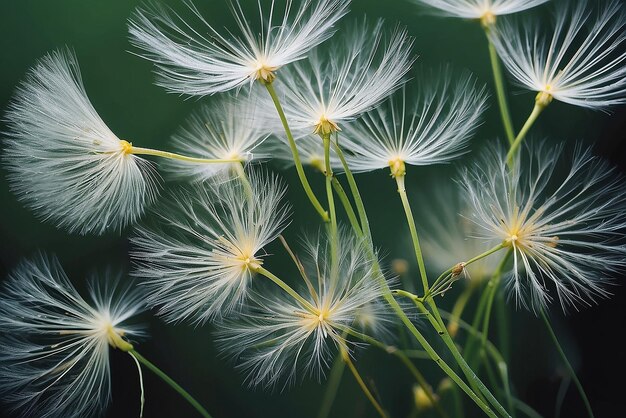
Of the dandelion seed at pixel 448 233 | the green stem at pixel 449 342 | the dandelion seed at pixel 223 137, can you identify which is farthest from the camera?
the dandelion seed at pixel 448 233

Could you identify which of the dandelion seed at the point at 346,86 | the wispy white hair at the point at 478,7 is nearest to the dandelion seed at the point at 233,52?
the dandelion seed at the point at 346,86

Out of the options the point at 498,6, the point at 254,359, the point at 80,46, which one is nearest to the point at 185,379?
the point at 254,359

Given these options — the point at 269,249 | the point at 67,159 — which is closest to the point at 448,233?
the point at 269,249

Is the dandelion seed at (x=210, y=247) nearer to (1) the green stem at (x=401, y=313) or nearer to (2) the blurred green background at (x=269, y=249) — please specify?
(1) the green stem at (x=401, y=313)

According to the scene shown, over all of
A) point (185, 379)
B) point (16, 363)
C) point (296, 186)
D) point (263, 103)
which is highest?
point (296, 186)

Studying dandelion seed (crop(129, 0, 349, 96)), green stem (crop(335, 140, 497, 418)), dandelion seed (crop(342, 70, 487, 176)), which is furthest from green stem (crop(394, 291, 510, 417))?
dandelion seed (crop(129, 0, 349, 96))

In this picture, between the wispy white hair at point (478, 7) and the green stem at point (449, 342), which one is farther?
the wispy white hair at point (478, 7)

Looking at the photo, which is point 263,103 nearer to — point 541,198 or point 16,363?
point 16,363
